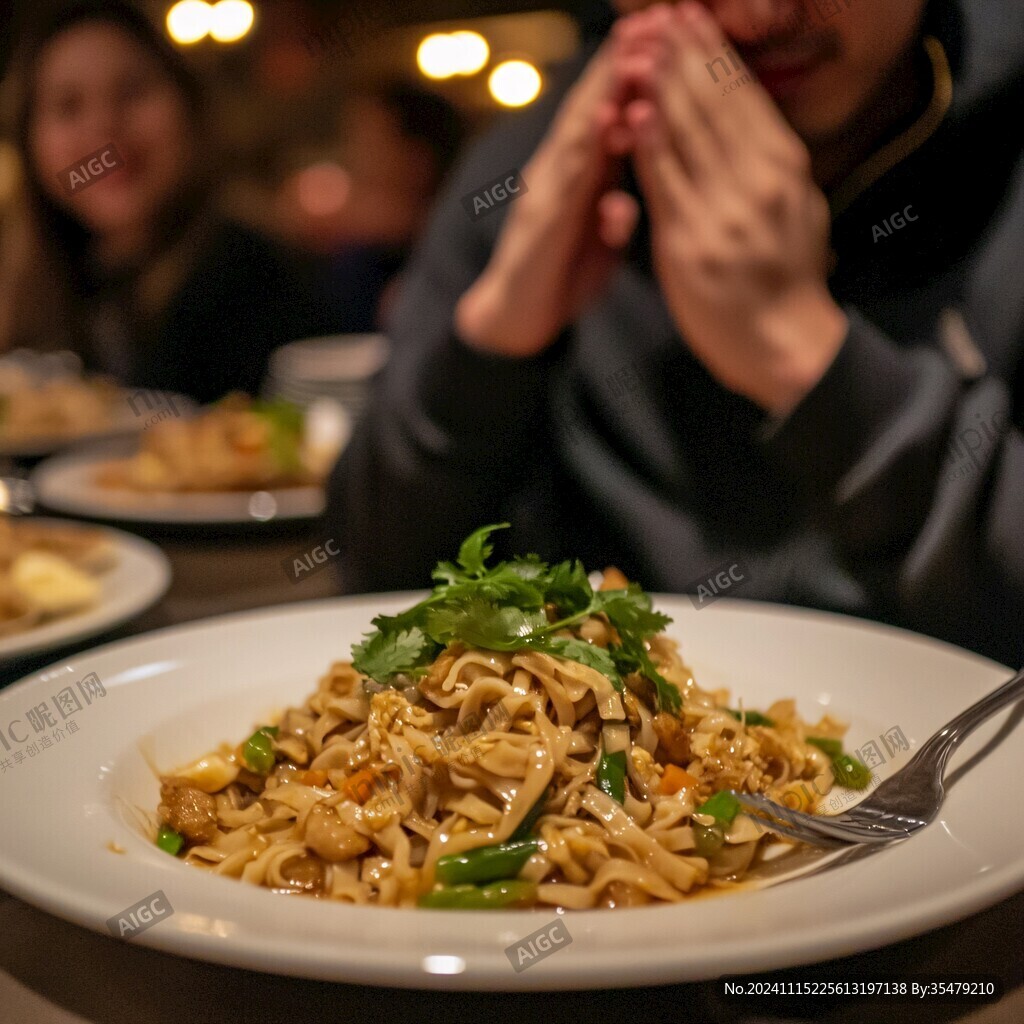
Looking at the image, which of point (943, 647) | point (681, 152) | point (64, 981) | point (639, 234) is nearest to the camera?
point (64, 981)

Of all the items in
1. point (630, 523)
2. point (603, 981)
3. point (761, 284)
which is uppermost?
point (761, 284)

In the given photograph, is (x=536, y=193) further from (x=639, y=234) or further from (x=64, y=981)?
(x=64, y=981)

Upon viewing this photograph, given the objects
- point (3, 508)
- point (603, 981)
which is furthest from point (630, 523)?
point (603, 981)

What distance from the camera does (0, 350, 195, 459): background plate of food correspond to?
365 cm

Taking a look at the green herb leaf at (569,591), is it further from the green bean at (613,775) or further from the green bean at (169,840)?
the green bean at (169,840)

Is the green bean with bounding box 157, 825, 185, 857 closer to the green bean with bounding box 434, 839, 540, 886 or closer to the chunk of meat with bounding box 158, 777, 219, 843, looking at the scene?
the chunk of meat with bounding box 158, 777, 219, 843

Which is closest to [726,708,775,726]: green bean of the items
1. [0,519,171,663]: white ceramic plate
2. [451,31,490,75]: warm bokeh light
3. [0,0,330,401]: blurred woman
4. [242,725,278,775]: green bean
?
[242,725,278,775]: green bean

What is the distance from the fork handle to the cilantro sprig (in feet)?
0.99

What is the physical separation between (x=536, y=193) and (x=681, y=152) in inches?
16.1

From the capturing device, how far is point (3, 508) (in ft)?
9.70

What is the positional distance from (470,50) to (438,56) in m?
0.40

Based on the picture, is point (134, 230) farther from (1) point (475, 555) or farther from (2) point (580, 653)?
(2) point (580, 653)

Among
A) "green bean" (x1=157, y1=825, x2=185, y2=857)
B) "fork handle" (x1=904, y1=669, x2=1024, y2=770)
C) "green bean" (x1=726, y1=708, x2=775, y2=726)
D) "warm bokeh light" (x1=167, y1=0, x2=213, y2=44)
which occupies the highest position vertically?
"warm bokeh light" (x1=167, y1=0, x2=213, y2=44)

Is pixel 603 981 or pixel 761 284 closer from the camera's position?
pixel 603 981
